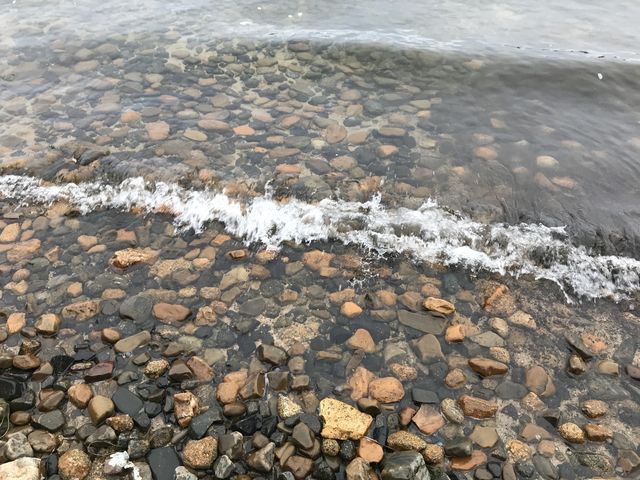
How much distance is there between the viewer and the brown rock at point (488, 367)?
367 cm

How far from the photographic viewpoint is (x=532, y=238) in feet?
16.4

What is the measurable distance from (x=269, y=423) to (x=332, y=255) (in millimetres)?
1915

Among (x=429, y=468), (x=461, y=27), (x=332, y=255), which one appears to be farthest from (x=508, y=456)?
(x=461, y=27)

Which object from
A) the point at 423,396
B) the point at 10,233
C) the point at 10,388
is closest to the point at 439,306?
the point at 423,396

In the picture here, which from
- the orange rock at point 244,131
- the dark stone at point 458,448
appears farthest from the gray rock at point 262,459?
the orange rock at point 244,131

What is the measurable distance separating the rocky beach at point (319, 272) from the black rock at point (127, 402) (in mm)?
22

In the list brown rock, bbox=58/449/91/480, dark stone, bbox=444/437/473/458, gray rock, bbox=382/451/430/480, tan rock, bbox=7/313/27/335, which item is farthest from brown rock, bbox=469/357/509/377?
tan rock, bbox=7/313/27/335

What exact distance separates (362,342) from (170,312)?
173 cm

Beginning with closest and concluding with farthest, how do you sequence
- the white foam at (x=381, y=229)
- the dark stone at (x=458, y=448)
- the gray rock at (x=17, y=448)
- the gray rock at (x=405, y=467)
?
the gray rock at (x=405, y=467)
the gray rock at (x=17, y=448)
the dark stone at (x=458, y=448)
the white foam at (x=381, y=229)

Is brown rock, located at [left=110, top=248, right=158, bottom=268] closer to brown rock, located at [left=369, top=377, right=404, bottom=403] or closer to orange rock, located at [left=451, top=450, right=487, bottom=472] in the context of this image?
brown rock, located at [left=369, top=377, right=404, bottom=403]

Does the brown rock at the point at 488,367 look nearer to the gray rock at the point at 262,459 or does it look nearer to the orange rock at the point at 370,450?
the orange rock at the point at 370,450

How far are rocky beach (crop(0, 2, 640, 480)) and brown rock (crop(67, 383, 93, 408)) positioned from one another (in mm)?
27

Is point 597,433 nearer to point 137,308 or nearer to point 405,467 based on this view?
point 405,467

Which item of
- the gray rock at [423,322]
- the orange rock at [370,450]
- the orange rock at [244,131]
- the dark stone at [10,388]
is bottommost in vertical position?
the orange rock at [370,450]
